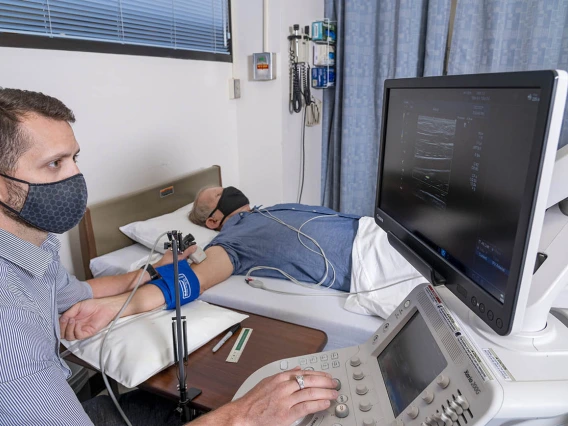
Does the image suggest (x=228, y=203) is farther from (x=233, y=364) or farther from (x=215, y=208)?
(x=233, y=364)

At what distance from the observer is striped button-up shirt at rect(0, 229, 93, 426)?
69cm

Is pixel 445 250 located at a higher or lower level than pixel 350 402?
higher

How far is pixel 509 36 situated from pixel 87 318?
8.33ft

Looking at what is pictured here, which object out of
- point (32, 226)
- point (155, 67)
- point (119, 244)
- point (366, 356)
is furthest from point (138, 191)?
point (366, 356)

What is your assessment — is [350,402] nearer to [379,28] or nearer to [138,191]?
[138,191]

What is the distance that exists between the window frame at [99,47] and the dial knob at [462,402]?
1.75 m

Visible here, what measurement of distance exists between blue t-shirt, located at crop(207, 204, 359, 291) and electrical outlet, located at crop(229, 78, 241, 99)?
45.3 inches

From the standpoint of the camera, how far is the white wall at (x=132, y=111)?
170 centimetres

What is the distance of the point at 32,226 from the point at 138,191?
115 centimetres

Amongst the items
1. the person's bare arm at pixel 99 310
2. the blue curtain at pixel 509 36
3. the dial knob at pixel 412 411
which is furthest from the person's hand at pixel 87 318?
the blue curtain at pixel 509 36

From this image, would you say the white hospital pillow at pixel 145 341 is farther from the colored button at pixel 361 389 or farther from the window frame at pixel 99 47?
the window frame at pixel 99 47

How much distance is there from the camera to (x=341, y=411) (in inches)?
27.8

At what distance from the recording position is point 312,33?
9.25 ft

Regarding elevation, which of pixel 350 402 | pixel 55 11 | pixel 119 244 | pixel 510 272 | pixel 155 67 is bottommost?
pixel 119 244
